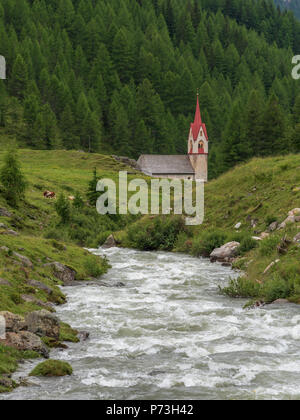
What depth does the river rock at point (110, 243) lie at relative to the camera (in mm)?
42550

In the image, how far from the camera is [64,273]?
27.3 metres

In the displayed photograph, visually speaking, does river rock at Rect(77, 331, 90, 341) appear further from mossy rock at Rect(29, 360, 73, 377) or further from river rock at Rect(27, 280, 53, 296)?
river rock at Rect(27, 280, 53, 296)

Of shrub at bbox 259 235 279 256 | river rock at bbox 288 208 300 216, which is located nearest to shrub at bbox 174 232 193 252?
river rock at bbox 288 208 300 216

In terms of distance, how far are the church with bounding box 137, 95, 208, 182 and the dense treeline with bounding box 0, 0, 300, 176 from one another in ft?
12.5

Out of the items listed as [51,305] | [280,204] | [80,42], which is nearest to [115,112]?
[80,42]

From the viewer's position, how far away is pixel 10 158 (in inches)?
1791

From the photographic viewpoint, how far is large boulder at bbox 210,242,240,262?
33219 mm

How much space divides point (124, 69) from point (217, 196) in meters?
130

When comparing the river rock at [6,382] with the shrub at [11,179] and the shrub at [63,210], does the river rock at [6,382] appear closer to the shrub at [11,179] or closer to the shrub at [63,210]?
the shrub at [11,179]

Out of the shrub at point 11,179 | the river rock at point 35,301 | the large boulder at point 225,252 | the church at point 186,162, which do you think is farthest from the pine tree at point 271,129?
the river rock at point 35,301

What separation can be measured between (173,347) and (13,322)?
16.8 ft

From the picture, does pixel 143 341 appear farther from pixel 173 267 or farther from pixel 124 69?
pixel 124 69

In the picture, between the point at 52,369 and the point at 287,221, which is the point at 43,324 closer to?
the point at 52,369

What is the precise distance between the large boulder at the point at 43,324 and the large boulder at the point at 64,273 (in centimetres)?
852
